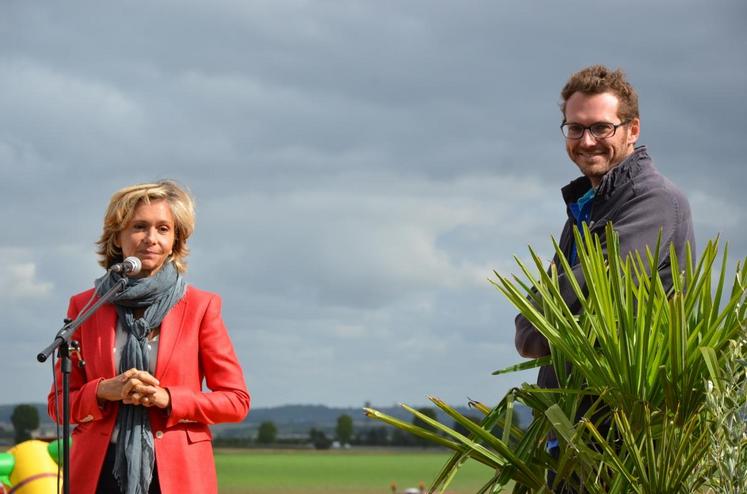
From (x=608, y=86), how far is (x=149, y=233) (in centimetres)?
190

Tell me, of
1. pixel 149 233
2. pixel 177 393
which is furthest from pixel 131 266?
pixel 177 393

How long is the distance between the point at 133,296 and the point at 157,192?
1.47 feet

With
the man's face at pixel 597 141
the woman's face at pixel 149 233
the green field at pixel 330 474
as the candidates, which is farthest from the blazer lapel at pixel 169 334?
the green field at pixel 330 474

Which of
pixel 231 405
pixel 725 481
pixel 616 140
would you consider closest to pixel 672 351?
pixel 725 481

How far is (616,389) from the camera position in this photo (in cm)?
317

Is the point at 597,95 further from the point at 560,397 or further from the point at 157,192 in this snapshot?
the point at 157,192

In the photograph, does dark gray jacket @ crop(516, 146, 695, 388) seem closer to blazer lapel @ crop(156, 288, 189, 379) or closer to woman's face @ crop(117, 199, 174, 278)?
blazer lapel @ crop(156, 288, 189, 379)

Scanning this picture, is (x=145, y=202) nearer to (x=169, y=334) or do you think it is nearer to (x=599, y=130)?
(x=169, y=334)

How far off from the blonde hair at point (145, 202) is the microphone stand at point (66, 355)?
32 cm

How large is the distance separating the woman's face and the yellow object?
3563 millimetres

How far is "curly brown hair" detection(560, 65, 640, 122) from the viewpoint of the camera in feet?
12.9

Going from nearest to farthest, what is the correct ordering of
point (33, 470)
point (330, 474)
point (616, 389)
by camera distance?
point (616, 389) → point (33, 470) → point (330, 474)

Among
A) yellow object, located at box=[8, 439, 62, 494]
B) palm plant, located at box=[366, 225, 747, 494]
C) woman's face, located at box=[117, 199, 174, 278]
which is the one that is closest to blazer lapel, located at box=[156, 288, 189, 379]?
woman's face, located at box=[117, 199, 174, 278]

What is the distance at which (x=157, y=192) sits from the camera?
4.39m
